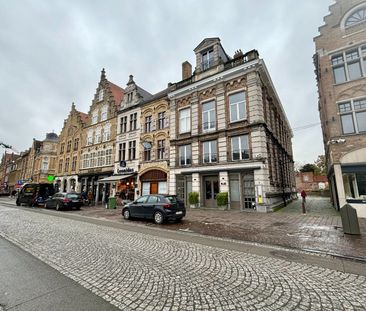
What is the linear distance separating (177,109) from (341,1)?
1478cm

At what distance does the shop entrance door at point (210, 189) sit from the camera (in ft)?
55.2

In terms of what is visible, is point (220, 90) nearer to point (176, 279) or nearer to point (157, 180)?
point (157, 180)

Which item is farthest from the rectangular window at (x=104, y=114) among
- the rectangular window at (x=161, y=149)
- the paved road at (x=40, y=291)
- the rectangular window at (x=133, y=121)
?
the paved road at (x=40, y=291)

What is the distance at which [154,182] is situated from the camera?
21.2m

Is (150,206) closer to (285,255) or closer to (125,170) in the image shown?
(285,255)

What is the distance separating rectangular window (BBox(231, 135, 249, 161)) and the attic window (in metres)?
9.99

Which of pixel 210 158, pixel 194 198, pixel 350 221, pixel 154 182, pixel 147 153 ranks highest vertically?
pixel 147 153

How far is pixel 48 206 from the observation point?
62.6 feet

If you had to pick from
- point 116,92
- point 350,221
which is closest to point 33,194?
point 116,92

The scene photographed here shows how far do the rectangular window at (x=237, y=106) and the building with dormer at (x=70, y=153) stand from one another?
25340mm

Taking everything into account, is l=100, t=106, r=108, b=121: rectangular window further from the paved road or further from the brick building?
the paved road

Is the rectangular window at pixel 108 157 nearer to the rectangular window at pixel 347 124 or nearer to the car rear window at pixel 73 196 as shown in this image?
the car rear window at pixel 73 196

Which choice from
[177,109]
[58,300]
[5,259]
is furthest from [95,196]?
[58,300]

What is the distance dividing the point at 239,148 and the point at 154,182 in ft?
32.8
